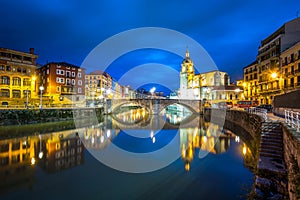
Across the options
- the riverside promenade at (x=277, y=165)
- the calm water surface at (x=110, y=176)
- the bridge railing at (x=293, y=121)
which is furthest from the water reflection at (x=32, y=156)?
the bridge railing at (x=293, y=121)

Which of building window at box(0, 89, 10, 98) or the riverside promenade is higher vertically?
building window at box(0, 89, 10, 98)

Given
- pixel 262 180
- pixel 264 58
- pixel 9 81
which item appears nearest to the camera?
pixel 262 180

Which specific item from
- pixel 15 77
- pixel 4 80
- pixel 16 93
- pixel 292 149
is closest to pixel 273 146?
pixel 292 149

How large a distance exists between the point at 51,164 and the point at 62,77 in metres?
48.2

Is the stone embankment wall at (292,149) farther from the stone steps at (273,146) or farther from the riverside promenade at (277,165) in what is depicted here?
the stone steps at (273,146)

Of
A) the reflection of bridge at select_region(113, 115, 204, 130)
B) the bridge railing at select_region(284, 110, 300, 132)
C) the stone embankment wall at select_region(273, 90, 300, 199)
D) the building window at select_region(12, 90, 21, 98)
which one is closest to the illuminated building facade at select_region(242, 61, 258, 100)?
the reflection of bridge at select_region(113, 115, 204, 130)

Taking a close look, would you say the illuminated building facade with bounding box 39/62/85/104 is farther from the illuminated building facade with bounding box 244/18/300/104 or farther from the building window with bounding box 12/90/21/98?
the illuminated building facade with bounding box 244/18/300/104

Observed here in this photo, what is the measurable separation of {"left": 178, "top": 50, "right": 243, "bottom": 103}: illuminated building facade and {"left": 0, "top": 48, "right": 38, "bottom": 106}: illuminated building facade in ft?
177

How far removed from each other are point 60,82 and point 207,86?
61.6 metres

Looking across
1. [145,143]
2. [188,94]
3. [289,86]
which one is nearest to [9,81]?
[145,143]

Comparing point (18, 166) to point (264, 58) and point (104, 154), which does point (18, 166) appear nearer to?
point (104, 154)

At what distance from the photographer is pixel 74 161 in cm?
1700

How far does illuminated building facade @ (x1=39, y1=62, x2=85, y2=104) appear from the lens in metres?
56.6

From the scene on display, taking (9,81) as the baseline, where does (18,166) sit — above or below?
below
